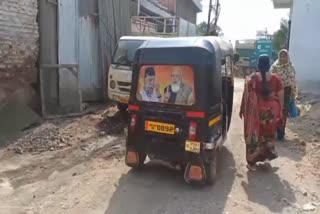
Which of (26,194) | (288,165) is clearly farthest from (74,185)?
(288,165)

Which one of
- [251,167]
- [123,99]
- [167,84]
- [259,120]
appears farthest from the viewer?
[123,99]

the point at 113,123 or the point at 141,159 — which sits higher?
the point at 141,159

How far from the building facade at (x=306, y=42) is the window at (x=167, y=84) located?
33.1 feet

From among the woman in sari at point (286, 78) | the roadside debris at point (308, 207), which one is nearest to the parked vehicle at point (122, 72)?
the woman in sari at point (286, 78)

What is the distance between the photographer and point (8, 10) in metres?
8.43

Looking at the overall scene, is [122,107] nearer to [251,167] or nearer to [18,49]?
[18,49]

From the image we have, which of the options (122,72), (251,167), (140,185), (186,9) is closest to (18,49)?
(122,72)

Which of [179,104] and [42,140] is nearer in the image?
[179,104]

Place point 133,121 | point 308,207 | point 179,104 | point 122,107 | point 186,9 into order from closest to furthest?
point 308,207, point 179,104, point 133,121, point 122,107, point 186,9

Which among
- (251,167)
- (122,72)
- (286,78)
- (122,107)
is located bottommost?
(251,167)

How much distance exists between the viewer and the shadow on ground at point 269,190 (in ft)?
15.9

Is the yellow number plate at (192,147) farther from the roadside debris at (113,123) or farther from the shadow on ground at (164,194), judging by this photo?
the roadside debris at (113,123)

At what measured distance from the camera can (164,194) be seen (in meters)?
4.99

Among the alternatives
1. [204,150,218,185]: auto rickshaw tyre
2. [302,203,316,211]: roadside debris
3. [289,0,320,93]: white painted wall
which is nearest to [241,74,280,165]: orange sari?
[204,150,218,185]: auto rickshaw tyre
